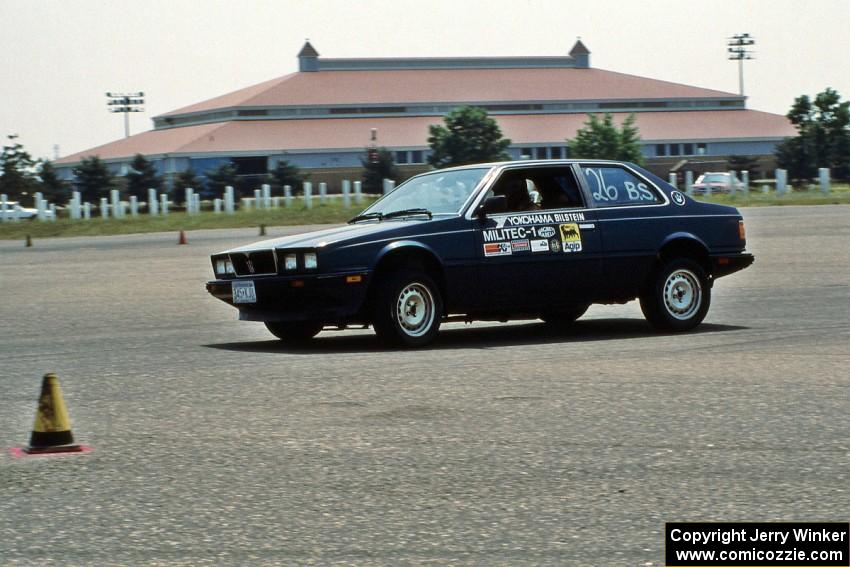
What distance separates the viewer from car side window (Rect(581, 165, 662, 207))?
12.6m

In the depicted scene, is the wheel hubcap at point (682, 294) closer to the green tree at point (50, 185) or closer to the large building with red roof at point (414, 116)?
the green tree at point (50, 185)

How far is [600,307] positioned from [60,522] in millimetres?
11272

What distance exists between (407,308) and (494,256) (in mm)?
954

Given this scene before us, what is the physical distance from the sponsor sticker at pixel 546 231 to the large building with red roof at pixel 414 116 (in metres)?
97.2

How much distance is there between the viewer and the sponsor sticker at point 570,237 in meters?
12.2

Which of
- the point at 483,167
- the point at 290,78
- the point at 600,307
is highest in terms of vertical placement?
the point at 290,78

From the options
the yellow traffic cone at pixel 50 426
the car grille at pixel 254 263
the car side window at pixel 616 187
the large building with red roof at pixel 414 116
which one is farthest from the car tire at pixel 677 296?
the large building with red roof at pixel 414 116

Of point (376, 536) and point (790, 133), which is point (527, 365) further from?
point (790, 133)

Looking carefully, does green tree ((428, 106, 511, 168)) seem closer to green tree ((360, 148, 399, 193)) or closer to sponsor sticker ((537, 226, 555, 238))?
green tree ((360, 148, 399, 193))

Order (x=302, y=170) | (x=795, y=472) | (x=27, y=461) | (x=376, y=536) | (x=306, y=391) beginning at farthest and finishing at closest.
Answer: (x=302, y=170)
(x=306, y=391)
(x=27, y=461)
(x=795, y=472)
(x=376, y=536)

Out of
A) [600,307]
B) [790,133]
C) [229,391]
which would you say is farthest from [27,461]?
[790,133]

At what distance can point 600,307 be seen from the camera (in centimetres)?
1620

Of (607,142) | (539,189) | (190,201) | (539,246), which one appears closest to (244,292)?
(539,246)

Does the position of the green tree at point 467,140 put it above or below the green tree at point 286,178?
above
